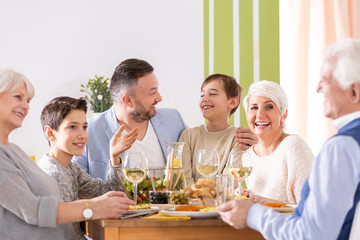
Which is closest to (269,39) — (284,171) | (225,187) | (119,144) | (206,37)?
(206,37)

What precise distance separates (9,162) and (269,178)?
130 cm

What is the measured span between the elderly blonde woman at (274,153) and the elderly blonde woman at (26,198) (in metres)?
0.95

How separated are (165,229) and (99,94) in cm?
324

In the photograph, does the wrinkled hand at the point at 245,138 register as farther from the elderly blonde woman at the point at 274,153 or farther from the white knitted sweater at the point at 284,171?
the white knitted sweater at the point at 284,171

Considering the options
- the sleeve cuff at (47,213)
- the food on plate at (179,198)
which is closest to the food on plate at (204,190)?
the food on plate at (179,198)

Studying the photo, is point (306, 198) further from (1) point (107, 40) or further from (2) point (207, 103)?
(1) point (107, 40)

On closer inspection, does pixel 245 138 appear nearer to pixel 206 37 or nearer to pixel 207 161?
pixel 207 161

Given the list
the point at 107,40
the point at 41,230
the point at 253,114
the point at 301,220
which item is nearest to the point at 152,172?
the point at 41,230

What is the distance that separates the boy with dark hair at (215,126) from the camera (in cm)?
300

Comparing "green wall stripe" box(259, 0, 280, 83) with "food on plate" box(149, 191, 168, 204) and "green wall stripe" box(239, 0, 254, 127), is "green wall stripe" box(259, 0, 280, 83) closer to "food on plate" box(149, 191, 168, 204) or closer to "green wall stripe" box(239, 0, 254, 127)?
"green wall stripe" box(239, 0, 254, 127)

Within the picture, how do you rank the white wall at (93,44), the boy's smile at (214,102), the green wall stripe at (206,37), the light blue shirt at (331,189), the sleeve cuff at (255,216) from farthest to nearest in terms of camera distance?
the green wall stripe at (206,37), the white wall at (93,44), the boy's smile at (214,102), the sleeve cuff at (255,216), the light blue shirt at (331,189)

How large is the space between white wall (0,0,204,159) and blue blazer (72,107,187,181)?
1880 millimetres

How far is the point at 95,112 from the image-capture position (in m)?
4.67

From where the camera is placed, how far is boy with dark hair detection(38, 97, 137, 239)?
2.24 m
